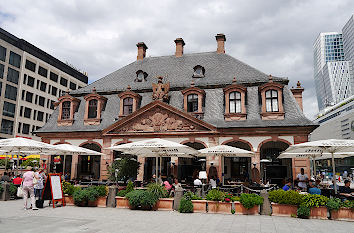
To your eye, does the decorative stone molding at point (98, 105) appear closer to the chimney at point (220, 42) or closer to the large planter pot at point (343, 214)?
the chimney at point (220, 42)

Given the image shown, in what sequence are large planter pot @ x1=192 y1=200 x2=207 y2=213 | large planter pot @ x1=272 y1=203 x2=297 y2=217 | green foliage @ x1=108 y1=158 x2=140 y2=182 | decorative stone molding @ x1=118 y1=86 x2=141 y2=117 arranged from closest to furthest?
large planter pot @ x1=272 y1=203 x2=297 y2=217 < large planter pot @ x1=192 y1=200 x2=207 y2=213 < green foliage @ x1=108 y1=158 x2=140 y2=182 < decorative stone molding @ x1=118 y1=86 x2=141 y2=117

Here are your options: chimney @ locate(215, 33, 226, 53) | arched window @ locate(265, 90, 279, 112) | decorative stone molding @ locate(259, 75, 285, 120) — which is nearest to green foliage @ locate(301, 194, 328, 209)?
decorative stone molding @ locate(259, 75, 285, 120)

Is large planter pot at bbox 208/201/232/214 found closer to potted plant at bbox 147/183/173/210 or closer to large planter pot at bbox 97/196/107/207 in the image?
potted plant at bbox 147/183/173/210

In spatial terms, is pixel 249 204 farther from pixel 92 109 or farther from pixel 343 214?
pixel 92 109

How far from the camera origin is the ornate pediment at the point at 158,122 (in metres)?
23.3

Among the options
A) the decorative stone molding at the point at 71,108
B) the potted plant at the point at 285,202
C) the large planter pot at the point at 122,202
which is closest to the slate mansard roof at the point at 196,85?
the decorative stone molding at the point at 71,108

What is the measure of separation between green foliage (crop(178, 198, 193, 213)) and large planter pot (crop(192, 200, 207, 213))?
0.89 ft

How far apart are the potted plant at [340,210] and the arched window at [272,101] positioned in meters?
11.8

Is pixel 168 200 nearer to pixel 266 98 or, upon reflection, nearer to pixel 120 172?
pixel 120 172

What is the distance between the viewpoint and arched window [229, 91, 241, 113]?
23641 mm

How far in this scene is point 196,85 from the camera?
25.6 meters

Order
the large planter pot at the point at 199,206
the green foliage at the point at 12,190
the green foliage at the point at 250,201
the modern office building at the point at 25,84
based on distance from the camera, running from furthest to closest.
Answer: the modern office building at the point at 25,84
the green foliage at the point at 12,190
the large planter pot at the point at 199,206
the green foliage at the point at 250,201

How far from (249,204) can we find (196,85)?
14.6 meters

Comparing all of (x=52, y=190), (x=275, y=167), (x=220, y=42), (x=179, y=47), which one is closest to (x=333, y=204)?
(x=275, y=167)
